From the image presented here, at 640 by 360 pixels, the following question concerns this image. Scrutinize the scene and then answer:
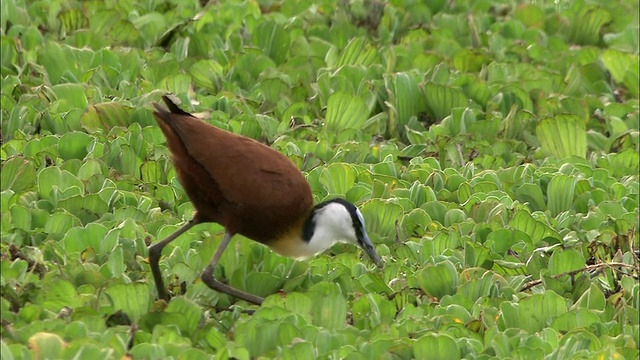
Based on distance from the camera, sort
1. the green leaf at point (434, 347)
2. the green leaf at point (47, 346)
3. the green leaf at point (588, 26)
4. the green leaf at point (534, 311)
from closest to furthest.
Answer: the green leaf at point (47, 346) < the green leaf at point (434, 347) < the green leaf at point (534, 311) < the green leaf at point (588, 26)

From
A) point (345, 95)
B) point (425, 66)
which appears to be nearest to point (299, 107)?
point (345, 95)

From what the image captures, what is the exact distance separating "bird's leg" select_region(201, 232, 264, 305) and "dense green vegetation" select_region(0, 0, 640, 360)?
7 cm

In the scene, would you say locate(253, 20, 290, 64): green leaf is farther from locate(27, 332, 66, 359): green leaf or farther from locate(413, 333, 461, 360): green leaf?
locate(27, 332, 66, 359): green leaf

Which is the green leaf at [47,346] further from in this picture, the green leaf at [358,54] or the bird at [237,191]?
the green leaf at [358,54]

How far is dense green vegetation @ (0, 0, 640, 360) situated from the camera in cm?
423

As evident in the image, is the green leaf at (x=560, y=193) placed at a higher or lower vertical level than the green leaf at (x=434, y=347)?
lower

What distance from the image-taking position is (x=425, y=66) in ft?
25.4

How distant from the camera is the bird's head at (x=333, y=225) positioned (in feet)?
15.2

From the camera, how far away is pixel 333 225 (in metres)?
4.71

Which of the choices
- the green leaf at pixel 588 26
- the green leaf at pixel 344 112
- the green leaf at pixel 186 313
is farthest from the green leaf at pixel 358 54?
the green leaf at pixel 186 313

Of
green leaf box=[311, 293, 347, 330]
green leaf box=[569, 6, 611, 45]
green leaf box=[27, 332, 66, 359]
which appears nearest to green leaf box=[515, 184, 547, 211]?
green leaf box=[311, 293, 347, 330]

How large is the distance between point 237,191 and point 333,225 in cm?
48

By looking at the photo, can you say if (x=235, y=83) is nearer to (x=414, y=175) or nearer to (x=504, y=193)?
(x=414, y=175)

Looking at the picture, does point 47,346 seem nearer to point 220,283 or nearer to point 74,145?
point 220,283
